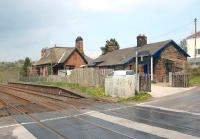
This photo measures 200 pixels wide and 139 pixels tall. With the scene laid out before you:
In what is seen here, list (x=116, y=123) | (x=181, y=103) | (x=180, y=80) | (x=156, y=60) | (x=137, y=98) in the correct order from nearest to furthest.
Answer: (x=116, y=123), (x=181, y=103), (x=137, y=98), (x=180, y=80), (x=156, y=60)

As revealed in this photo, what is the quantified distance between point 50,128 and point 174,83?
62.7ft

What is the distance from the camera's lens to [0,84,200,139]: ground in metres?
11.0

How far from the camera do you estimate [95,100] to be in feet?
72.6

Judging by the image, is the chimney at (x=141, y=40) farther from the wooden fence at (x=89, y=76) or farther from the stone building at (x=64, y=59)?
the stone building at (x=64, y=59)

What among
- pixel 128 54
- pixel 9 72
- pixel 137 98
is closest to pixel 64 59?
pixel 128 54

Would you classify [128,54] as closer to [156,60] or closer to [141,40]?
[141,40]

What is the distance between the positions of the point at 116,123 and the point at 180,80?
1711 cm

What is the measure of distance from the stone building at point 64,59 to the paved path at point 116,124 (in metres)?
45.4

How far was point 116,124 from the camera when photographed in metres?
12.9

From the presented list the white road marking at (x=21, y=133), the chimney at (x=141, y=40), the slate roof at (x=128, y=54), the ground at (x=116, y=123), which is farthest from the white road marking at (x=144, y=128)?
the chimney at (x=141, y=40)

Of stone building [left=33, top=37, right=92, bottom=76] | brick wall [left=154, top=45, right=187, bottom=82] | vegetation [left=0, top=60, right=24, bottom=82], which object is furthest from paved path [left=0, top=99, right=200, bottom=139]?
vegetation [left=0, top=60, right=24, bottom=82]

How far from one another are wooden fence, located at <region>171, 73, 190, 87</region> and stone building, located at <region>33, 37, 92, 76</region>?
113 ft

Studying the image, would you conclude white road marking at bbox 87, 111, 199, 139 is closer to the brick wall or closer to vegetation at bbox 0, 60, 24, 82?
the brick wall

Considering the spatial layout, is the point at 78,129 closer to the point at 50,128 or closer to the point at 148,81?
the point at 50,128
